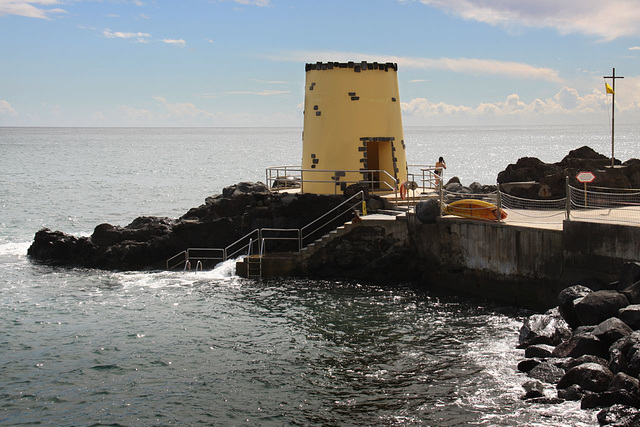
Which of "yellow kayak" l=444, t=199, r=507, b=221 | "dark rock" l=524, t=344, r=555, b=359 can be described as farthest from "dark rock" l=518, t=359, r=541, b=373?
"yellow kayak" l=444, t=199, r=507, b=221

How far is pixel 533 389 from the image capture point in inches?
593

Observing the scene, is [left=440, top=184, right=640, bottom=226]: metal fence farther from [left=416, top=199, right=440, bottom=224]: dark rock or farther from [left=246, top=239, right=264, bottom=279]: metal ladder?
[left=246, top=239, right=264, bottom=279]: metal ladder

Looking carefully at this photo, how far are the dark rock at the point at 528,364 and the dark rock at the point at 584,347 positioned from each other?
2.19 ft

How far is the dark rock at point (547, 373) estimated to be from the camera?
15.7 metres

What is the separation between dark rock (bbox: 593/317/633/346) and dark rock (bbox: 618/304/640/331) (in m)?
0.23

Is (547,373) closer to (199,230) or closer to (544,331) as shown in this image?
(544,331)

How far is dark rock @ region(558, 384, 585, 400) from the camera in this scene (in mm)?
14688

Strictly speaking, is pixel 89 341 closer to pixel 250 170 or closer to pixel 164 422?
pixel 164 422

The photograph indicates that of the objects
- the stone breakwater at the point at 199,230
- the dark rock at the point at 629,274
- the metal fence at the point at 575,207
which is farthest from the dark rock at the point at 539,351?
the stone breakwater at the point at 199,230

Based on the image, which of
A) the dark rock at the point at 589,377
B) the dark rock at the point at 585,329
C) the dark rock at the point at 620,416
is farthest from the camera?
the dark rock at the point at 585,329

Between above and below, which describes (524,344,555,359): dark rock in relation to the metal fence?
below

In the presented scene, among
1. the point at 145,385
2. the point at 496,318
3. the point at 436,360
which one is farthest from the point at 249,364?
the point at 496,318

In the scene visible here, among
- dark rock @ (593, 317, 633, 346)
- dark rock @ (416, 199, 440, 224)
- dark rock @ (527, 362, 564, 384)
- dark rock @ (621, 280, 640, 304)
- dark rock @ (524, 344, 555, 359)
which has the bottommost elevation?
dark rock @ (527, 362, 564, 384)

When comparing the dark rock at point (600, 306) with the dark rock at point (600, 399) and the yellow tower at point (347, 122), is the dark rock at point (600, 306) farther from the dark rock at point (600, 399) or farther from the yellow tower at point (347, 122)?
the yellow tower at point (347, 122)
